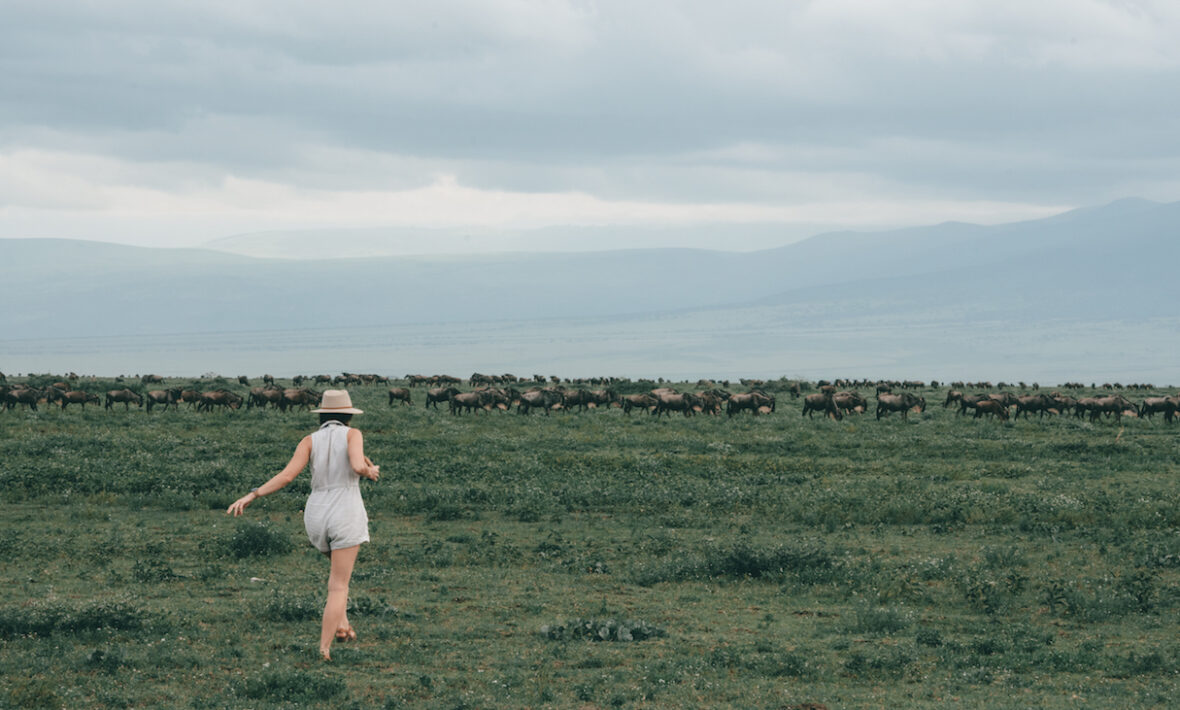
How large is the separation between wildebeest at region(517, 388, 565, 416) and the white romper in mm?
41117

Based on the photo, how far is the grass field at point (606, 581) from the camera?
11391 mm

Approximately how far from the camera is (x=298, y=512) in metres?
24.5

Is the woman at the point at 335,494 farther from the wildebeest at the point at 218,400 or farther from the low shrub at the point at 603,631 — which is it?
the wildebeest at the point at 218,400

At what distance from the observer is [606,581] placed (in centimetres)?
Result: 1727

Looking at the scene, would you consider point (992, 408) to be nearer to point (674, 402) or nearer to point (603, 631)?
point (674, 402)

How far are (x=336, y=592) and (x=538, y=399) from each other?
1710 inches

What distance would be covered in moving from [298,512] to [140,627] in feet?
36.5

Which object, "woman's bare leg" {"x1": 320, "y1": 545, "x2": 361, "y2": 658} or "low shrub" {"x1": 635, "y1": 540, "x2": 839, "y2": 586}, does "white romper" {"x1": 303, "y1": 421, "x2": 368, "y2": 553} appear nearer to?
"woman's bare leg" {"x1": 320, "y1": 545, "x2": 361, "y2": 658}

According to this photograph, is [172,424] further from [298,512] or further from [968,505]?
[968,505]

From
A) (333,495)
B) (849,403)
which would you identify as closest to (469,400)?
(849,403)

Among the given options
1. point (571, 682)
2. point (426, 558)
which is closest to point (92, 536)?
point (426, 558)

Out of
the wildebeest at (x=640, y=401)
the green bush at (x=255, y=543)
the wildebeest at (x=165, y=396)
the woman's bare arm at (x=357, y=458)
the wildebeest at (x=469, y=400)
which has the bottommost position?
the green bush at (x=255, y=543)

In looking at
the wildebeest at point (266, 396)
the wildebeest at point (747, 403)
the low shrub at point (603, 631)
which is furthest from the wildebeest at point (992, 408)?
the low shrub at point (603, 631)

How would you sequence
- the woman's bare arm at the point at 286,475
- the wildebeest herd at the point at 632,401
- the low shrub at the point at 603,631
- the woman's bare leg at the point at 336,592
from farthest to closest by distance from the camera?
the wildebeest herd at the point at 632,401, the low shrub at the point at 603,631, the woman's bare leg at the point at 336,592, the woman's bare arm at the point at 286,475
